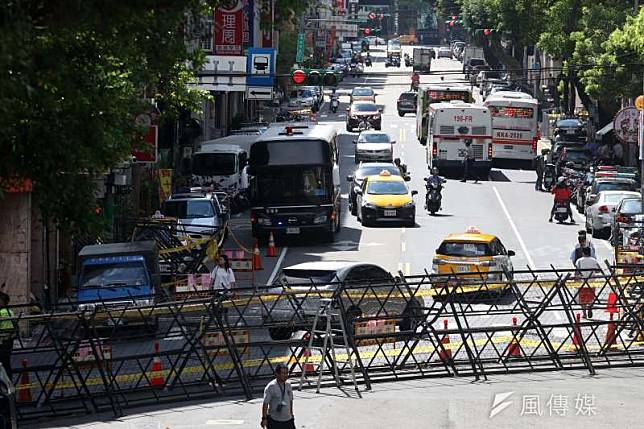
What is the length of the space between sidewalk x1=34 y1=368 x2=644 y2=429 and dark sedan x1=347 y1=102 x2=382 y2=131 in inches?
2375

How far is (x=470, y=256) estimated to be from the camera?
3422 cm

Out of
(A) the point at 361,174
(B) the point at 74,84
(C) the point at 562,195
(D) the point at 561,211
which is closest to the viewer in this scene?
(B) the point at 74,84

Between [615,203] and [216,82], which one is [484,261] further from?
[216,82]

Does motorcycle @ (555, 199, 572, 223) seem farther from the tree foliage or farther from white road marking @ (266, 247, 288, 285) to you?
the tree foliage

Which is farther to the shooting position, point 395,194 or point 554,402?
point 395,194

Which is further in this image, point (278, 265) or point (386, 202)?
point (386, 202)

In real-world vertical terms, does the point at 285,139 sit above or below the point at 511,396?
above

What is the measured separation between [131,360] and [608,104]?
50533 millimetres

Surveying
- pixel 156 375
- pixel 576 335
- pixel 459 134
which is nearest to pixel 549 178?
pixel 459 134

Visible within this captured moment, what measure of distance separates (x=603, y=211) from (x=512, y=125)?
66.6 ft

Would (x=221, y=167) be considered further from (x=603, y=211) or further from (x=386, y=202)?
(x=603, y=211)

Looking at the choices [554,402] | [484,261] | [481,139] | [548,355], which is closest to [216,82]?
[481,139]

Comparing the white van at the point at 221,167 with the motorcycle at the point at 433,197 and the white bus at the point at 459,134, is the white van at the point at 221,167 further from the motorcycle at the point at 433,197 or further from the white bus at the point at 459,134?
the white bus at the point at 459,134

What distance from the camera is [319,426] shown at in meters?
21.6
